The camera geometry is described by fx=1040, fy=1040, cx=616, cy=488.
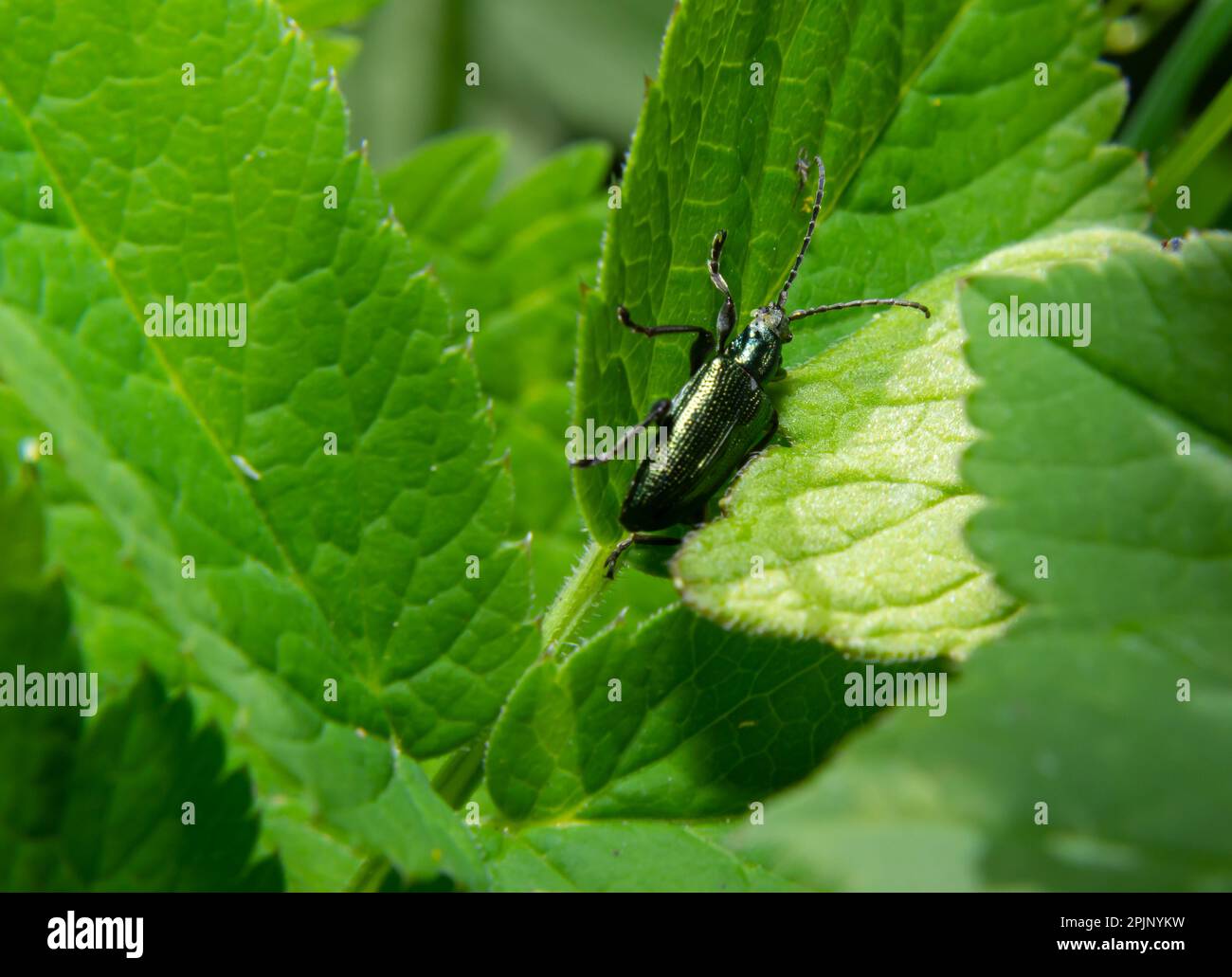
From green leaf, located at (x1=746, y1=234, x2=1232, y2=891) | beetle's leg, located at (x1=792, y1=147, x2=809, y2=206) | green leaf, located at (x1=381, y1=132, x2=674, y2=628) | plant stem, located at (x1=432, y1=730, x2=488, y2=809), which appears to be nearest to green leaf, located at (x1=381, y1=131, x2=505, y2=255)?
green leaf, located at (x1=381, y1=132, x2=674, y2=628)

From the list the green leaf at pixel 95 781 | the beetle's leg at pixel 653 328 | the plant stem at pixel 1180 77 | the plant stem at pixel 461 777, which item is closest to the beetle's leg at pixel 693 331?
the beetle's leg at pixel 653 328

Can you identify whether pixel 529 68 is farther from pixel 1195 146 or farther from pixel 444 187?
pixel 1195 146

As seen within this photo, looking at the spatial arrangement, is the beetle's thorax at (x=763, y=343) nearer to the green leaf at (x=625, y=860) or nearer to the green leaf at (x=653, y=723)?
the green leaf at (x=653, y=723)

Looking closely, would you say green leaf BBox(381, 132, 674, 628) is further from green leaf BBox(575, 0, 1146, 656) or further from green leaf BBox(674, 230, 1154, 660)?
green leaf BBox(674, 230, 1154, 660)

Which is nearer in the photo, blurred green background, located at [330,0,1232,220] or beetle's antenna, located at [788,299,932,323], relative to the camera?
beetle's antenna, located at [788,299,932,323]

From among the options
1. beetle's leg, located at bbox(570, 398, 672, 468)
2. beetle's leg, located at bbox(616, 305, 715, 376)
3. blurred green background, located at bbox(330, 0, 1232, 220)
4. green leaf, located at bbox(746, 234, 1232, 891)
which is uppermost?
blurred green background, located at bbox(330, 0, 1232, 220)
